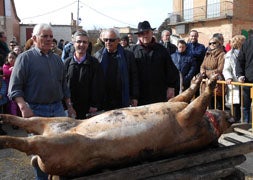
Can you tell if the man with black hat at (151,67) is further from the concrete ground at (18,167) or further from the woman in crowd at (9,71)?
the woman in crowd at (9,71)

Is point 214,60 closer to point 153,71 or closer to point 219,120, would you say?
point 153,71

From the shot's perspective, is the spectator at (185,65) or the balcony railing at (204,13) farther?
the balcony railing at (204,13)

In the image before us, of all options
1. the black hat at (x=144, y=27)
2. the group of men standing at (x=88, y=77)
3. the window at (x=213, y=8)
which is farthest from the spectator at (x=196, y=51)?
the window at (x=213, y=8)

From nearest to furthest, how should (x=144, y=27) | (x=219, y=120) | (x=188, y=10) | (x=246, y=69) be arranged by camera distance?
(x=219, y=120), (x=144, y=27), (x=246, y=69), (x=188, y=10)

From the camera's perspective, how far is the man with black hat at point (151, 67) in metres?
5.08

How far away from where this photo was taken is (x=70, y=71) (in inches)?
179

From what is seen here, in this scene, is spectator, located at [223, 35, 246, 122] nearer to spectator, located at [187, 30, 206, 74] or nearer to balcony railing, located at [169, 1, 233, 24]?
spectator, located at [187, 30, 206, 74]

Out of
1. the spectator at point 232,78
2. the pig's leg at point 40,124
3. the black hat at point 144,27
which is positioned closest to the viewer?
the pig's leg at point 40,124

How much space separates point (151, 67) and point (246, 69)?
2.15 metres

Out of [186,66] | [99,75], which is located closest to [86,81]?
[99,75]

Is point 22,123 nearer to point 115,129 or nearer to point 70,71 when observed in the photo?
point 115,129

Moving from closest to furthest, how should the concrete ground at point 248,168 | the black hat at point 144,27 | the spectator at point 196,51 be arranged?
the concrete ground at point 248,168
the black hat at point 144,27
the spectator at point 196,51

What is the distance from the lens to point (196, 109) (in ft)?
9.25

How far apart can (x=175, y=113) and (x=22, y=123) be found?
4.12 ft
